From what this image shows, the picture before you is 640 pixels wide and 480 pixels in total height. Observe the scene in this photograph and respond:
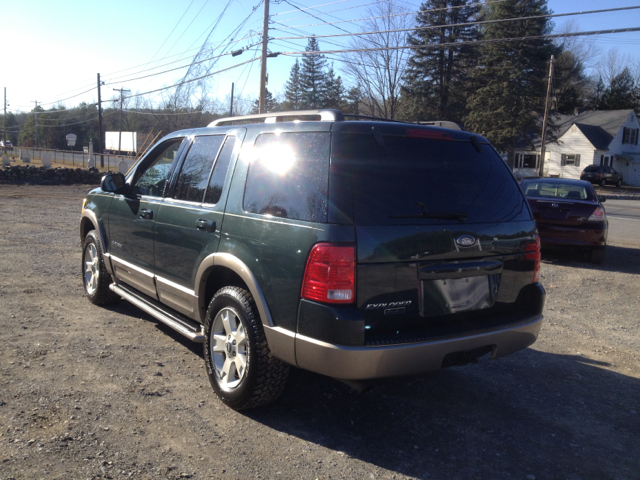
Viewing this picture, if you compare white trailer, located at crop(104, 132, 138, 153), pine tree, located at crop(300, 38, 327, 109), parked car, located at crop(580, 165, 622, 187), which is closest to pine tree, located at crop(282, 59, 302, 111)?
pine tree, located at crop(300, 38, 327, 109)

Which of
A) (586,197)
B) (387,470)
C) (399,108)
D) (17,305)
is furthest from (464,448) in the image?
(399,108)

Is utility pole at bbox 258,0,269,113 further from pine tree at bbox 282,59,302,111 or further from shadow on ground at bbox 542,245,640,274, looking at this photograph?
pine tree at bbox 282,59,302,111

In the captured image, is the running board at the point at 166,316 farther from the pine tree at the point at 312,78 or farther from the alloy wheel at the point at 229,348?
the pine tree at the point at 312,78

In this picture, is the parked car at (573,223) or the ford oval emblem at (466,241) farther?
the parked car at (573,223)

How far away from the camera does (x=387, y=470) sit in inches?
121

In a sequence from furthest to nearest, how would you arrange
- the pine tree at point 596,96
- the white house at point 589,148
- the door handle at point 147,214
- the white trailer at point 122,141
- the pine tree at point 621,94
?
1. the pine tree at point 596,96
2. the pine tree at point 621,94
3. the white trailer at point 122,141
4. the white house at point 589,148
5. the door handle at point 147,214

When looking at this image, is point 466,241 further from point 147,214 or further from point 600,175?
point 600,175

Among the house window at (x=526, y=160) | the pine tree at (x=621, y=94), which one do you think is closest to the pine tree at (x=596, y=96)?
the pine tree at (x=621, y=94)

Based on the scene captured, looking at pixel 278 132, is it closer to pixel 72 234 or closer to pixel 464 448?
pixel 464 448

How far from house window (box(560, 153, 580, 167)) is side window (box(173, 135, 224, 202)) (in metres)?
54.5

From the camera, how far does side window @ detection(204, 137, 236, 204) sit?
160 inches

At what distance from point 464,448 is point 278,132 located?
7.85 feet

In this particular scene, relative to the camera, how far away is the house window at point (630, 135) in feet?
179

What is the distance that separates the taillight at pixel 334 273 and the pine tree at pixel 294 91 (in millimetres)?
58206
